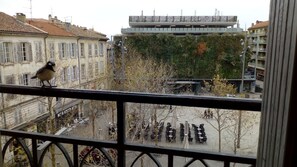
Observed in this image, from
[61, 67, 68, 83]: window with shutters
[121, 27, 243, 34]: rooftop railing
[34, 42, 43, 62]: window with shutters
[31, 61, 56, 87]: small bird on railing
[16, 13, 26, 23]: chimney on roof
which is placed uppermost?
[16, 13, 26, 23]: chimney on roof

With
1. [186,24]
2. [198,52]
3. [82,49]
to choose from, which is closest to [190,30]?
[186,24]

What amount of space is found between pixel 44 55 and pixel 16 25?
56cm

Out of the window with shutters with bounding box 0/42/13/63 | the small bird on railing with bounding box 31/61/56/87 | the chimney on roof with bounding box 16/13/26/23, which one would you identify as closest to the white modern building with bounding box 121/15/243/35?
the chimney on roof with bounding box 16/13/26/23

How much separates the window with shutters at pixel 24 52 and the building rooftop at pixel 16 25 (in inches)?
9.7

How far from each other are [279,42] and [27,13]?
3.69 meters

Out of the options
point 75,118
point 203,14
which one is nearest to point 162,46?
point 203,14

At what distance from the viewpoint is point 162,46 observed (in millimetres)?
4262

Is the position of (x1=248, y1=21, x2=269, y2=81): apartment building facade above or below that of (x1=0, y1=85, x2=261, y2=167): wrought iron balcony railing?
above

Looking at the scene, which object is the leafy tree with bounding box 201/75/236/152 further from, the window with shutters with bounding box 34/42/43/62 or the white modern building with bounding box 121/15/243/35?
the window with shutters with bounding box 34/42/43/62

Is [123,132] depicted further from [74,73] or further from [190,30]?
[74,73]

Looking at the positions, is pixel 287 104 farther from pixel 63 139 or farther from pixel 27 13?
pixel 27 13

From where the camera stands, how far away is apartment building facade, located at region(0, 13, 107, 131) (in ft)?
10.9

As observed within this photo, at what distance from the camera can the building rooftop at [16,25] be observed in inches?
129

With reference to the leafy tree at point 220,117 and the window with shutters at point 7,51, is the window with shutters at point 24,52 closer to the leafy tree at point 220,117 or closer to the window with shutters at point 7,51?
the window with shutters at point 7,51
